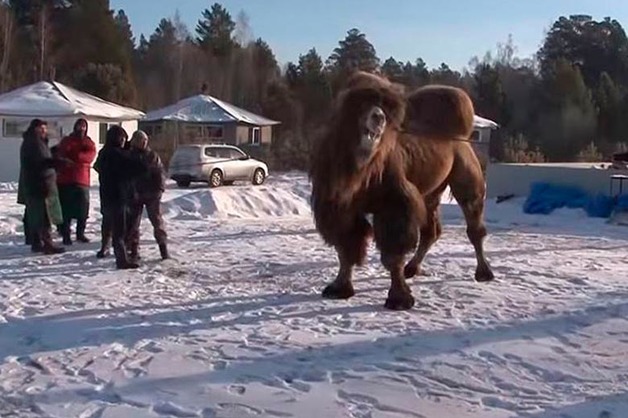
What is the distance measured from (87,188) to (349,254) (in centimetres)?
504

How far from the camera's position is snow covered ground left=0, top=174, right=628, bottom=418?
538cm

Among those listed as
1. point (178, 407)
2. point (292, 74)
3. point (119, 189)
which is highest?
point (292, 74)

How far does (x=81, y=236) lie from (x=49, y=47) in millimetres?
40879

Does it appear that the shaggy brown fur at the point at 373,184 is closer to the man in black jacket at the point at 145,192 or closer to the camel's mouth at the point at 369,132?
the camel's mouth at the point at 369,132

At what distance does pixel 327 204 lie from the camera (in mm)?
7754

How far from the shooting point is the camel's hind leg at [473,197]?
938 centimetres

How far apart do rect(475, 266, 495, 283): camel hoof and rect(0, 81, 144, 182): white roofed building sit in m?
19.8

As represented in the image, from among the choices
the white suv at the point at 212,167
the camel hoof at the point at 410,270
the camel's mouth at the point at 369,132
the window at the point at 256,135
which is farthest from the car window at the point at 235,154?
the camel's mouth at the point at 369,132

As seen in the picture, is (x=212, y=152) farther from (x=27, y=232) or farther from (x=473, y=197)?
(x=473, y=197)

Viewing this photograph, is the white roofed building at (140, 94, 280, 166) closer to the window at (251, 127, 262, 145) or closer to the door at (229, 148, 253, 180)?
the window at (251, 127, 262, 145)

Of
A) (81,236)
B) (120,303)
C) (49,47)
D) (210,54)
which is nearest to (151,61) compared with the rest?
(210,54)

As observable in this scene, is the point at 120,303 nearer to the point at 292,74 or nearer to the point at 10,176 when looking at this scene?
the point at 10,176

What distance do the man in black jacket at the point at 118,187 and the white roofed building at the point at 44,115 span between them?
59.4 ft

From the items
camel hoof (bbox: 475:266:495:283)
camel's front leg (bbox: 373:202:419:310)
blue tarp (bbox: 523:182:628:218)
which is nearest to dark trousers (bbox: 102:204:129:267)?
camel's front leg (bbox: 373:202:419:310)
